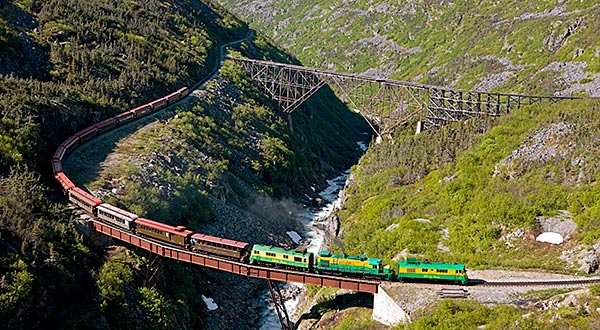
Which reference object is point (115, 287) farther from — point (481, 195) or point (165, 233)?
point (481, 195)

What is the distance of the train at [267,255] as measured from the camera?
3791cm

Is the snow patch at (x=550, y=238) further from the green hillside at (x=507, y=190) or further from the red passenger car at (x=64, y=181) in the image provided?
the red passenger car at (x=64, y=181)

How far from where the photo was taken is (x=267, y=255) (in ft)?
133

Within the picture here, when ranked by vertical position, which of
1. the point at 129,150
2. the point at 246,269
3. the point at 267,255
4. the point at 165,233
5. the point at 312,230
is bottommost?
the point at 246,269

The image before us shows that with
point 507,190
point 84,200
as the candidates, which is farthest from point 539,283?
point 84,200

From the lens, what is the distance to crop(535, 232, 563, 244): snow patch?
40938 millimetres

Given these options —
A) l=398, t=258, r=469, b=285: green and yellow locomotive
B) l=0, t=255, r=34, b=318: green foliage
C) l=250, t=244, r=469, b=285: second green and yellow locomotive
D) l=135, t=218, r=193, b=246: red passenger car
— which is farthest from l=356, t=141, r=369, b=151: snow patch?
l=0, t=255, r=34, b=318: green foliage

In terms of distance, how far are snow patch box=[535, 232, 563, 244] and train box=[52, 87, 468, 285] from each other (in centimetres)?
853

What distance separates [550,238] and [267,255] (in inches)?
873

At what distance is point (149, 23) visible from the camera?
9306 centimetres

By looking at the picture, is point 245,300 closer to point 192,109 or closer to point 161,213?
point 161,213

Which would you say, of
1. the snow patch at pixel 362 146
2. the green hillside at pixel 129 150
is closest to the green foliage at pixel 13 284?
the green hillside at pixel 129 150

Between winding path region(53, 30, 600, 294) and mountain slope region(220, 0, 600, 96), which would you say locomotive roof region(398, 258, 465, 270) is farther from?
mountain slope region(220, 0, 600, 96)

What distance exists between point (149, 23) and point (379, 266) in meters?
71.1
